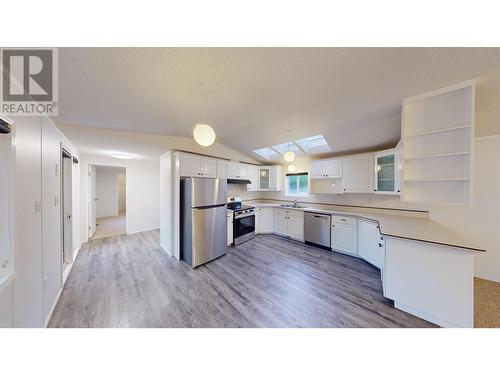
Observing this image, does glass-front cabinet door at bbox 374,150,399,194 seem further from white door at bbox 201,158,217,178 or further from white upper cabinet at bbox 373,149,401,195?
white door at bbox 201,158,217,178

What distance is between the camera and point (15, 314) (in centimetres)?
113

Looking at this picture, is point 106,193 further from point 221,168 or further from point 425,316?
point 425,316

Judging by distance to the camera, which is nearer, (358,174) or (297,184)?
(358,174)

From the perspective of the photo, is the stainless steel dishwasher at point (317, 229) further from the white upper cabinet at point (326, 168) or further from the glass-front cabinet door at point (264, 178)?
the glass-front cabinet door at point (264, 178)

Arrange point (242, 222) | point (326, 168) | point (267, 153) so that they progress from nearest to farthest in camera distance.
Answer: point (326, 168)
point (242, 222)
point (267, 153)

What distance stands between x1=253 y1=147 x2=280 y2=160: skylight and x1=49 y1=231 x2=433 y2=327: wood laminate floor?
2.61 meters

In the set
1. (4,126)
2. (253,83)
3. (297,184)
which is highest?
(253,83)

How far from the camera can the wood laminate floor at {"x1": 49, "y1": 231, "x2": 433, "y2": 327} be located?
1698mm

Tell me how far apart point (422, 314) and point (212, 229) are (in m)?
3.04

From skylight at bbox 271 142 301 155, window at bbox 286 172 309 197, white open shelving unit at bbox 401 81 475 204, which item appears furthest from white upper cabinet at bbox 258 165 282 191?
white open shelving unit at bbox 401 81 475 204

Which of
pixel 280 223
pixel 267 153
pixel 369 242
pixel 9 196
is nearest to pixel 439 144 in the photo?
pixel 369 242

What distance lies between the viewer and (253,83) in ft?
5.49

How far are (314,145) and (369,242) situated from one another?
230 centimetres
